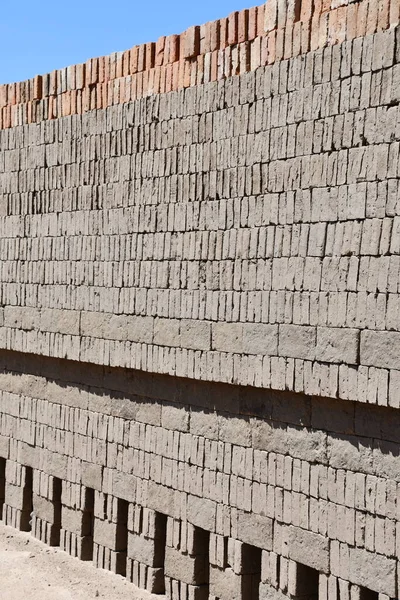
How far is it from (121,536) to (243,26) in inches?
163

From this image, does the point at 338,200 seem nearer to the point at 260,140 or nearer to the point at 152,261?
the point at 260,140

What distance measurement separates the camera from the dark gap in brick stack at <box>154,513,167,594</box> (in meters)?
8.41

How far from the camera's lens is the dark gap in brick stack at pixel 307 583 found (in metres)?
6.99

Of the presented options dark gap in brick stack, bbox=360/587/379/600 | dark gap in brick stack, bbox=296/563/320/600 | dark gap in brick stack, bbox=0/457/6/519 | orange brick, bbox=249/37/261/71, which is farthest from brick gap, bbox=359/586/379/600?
dark gap in brick stack, bbox=0/457/6/519

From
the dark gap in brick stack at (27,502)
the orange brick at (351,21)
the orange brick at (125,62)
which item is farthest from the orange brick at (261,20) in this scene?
the dark gap in brick stack at (27,502)

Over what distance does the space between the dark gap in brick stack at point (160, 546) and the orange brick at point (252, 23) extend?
3.61 metres

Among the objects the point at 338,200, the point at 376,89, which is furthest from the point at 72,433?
the point at 376,89

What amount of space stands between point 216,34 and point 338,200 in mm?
1824

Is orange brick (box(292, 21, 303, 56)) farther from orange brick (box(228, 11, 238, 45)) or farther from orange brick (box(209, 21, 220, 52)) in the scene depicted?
orange brick (box(209, 21, 220, 52))

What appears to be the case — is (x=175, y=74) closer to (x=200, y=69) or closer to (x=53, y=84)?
(x=200, y=69)

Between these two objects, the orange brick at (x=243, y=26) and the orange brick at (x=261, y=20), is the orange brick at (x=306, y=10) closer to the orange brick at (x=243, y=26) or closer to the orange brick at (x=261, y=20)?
the orange brick at (x=261, y=20)

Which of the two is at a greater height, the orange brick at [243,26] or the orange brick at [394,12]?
the orange brick at [243,26]

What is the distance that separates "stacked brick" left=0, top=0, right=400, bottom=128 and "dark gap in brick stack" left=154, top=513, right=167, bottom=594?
10.6ft

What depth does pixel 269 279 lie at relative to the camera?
712cm
